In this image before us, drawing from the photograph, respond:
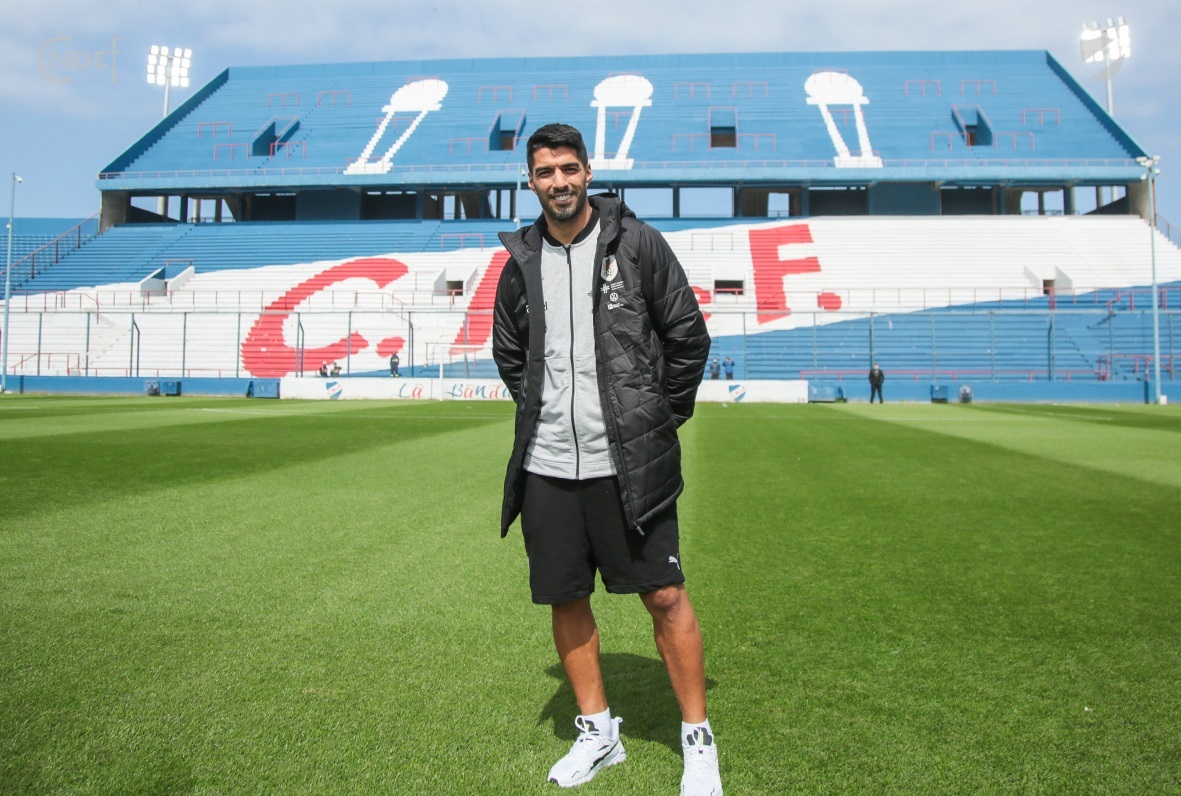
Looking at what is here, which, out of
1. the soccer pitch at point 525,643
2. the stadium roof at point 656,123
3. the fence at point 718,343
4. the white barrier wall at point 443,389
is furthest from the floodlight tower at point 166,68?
the soccer pitch at point 525,643

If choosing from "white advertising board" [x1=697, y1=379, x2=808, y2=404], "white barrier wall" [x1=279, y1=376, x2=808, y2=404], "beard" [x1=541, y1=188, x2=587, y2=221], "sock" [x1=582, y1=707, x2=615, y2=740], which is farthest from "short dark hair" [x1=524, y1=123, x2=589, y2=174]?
"white barrier wall" [x1=279, y1=376, x2=808, y2=404]

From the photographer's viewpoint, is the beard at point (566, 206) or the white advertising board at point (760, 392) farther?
the white advertising board at point (760, 392)

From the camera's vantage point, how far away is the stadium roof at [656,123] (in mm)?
40312

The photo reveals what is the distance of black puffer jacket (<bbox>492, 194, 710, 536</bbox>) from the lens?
2.68 m

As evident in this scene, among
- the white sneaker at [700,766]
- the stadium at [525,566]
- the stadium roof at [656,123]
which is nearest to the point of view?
the white sneaker at [700,766]

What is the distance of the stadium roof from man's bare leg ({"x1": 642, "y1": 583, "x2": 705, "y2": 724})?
3777cm

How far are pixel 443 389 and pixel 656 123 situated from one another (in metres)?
21.6

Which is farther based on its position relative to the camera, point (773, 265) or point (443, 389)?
point (773, 265)

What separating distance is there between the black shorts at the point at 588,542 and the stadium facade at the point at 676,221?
28455mm

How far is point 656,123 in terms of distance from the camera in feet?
144

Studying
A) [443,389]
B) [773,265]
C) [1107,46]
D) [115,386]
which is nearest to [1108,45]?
[1107,46]

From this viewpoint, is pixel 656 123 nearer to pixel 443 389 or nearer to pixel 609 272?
pixel 443 389

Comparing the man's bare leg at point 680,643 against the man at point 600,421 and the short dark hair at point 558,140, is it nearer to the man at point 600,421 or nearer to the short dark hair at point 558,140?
the man at point 600,421

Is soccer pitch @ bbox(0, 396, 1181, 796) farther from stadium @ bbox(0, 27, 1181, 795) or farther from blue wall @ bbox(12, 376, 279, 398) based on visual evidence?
blue wall @ bbox(12, 376, 279, 398)
